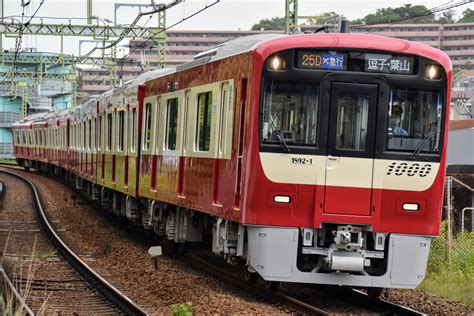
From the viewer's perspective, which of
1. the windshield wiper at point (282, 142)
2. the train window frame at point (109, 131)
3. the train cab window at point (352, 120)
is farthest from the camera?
the train window frame at point (109, 131)

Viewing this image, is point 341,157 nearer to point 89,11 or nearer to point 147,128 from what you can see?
point 147,128

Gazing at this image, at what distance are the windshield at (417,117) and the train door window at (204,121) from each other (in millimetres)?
2783

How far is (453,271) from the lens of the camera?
42.9 ft

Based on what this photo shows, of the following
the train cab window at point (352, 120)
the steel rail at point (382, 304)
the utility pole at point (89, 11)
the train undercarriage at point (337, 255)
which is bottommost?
the steel rail at point (382, 304)

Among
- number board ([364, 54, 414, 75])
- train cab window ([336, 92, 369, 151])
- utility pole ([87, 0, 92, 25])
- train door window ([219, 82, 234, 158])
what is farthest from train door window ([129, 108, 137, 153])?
utility pole ([87, 0, 92, 25])

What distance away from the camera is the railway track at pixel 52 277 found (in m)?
10.4

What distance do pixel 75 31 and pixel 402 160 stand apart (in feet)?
110

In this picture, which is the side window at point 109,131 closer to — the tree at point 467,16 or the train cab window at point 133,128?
the train cab window at point 133,128

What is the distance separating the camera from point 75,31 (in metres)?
41.6

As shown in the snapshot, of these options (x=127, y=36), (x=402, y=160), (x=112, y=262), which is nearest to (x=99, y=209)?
(x=112, y=262)

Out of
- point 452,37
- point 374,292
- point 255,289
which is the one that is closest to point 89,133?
point 255,289

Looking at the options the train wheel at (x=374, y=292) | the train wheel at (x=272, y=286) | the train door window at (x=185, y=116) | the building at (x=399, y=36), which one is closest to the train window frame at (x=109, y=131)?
the train door window at (x=185, y=116)

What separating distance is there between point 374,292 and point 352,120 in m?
2.14

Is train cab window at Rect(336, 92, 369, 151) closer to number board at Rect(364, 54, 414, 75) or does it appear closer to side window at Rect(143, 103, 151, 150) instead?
number board at Rect(364, 54, 414, 75)
